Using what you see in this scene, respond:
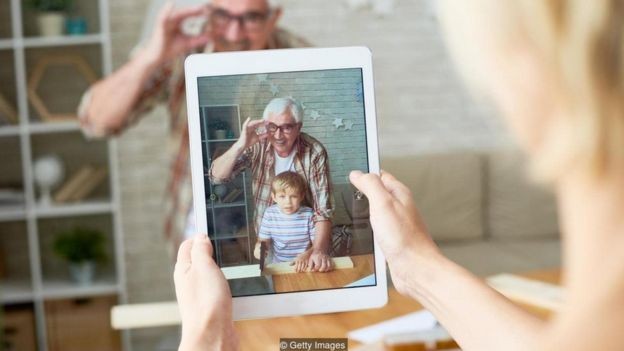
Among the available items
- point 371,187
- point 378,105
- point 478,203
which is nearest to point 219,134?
point 371,187

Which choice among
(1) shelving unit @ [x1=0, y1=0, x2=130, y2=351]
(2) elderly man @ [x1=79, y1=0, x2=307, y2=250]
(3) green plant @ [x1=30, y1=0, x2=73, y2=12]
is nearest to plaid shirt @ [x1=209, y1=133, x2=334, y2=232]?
(2) elderly man @ [x1=79, y1=0, x2=307, y2=250]

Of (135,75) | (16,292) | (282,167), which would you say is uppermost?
(135,75)

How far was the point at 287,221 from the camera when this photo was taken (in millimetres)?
1189

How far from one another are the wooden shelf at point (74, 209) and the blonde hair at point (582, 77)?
3.42m

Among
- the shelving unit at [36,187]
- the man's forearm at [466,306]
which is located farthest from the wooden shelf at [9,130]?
the man's forearm at [466,306]

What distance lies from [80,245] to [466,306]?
303 centimetres

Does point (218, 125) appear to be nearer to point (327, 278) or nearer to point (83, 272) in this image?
point (327, 278)

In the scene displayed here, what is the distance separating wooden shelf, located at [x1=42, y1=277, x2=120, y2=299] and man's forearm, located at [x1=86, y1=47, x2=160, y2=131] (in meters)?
1.16

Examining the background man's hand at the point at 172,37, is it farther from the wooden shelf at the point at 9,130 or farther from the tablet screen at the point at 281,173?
the tablet screen at the point at 281,173

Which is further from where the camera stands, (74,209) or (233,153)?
(74,209)

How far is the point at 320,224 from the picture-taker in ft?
3.92

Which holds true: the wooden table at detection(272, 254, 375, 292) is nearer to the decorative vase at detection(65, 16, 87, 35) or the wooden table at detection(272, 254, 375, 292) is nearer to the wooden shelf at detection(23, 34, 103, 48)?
the wooden shelf at detection(23, 34, 103, 48)

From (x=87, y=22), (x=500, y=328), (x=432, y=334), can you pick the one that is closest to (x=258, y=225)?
(x=500, y=328)

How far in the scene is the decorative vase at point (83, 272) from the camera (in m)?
3.85
